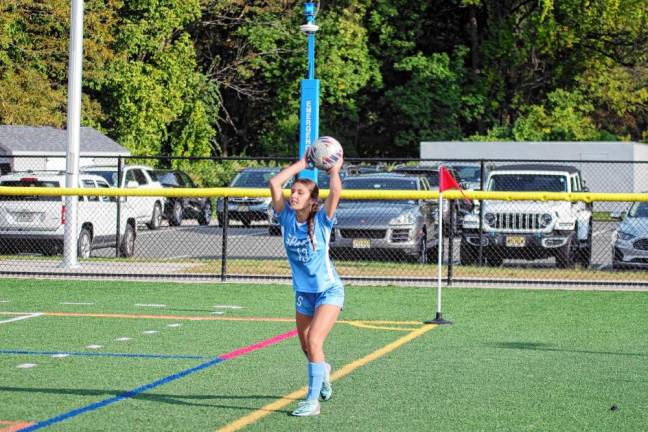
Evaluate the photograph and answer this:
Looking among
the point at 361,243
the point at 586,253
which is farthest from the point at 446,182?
the point at 586,253

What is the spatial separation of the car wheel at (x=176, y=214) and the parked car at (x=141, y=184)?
344 millimetres

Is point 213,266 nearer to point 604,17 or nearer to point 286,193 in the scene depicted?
point 286,193

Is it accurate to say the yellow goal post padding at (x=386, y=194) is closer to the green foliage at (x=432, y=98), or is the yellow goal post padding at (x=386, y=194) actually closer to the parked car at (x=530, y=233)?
the parked car at (x=530, y=233)

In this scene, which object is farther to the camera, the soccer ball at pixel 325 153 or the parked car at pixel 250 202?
the parked car at pixel 250 202

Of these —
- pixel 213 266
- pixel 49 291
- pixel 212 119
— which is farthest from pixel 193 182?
pixel 49 291

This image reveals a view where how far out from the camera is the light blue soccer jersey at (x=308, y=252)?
332 inches

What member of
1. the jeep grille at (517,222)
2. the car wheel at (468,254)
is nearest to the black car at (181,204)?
the car wheel at (468,254)

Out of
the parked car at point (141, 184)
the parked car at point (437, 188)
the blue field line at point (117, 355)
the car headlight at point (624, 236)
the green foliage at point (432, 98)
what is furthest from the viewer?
the green foliage at point (432, 98)

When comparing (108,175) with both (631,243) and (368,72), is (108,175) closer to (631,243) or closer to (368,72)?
(631,243)

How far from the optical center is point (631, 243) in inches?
821

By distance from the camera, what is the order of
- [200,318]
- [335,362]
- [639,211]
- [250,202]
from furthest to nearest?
[250,202] → [639,211] → [200,318] → [335,362]

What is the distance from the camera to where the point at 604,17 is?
53.1m

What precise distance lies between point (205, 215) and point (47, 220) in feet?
31.7

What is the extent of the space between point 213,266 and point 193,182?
16892mm
